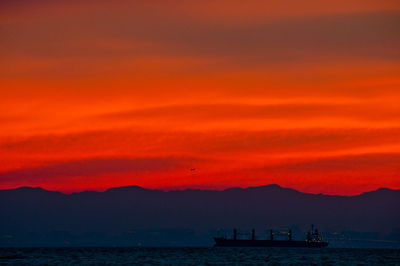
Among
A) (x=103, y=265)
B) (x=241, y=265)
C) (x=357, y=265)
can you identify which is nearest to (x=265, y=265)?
(x=241, y=265)

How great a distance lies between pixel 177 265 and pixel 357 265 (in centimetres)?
5044

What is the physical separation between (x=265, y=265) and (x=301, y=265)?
926 cm

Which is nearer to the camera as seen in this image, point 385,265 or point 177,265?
point 177,265

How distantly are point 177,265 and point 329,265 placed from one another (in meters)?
40.4

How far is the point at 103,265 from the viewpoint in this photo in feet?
564

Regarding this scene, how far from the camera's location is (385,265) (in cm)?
18125

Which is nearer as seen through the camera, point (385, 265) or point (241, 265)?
point (241, 265)

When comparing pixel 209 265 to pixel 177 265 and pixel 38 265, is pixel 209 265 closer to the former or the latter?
pixel 177 265

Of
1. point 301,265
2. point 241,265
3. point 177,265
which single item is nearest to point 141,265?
point 177,265

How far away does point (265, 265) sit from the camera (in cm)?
16838

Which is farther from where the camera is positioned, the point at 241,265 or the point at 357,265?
the point at 357,265

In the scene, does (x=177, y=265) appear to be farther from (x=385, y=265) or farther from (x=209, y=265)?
(x=385, y=265)

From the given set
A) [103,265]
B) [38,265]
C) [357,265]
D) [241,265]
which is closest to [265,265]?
[241,265]

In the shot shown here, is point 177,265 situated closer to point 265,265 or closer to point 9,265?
point 265,265
